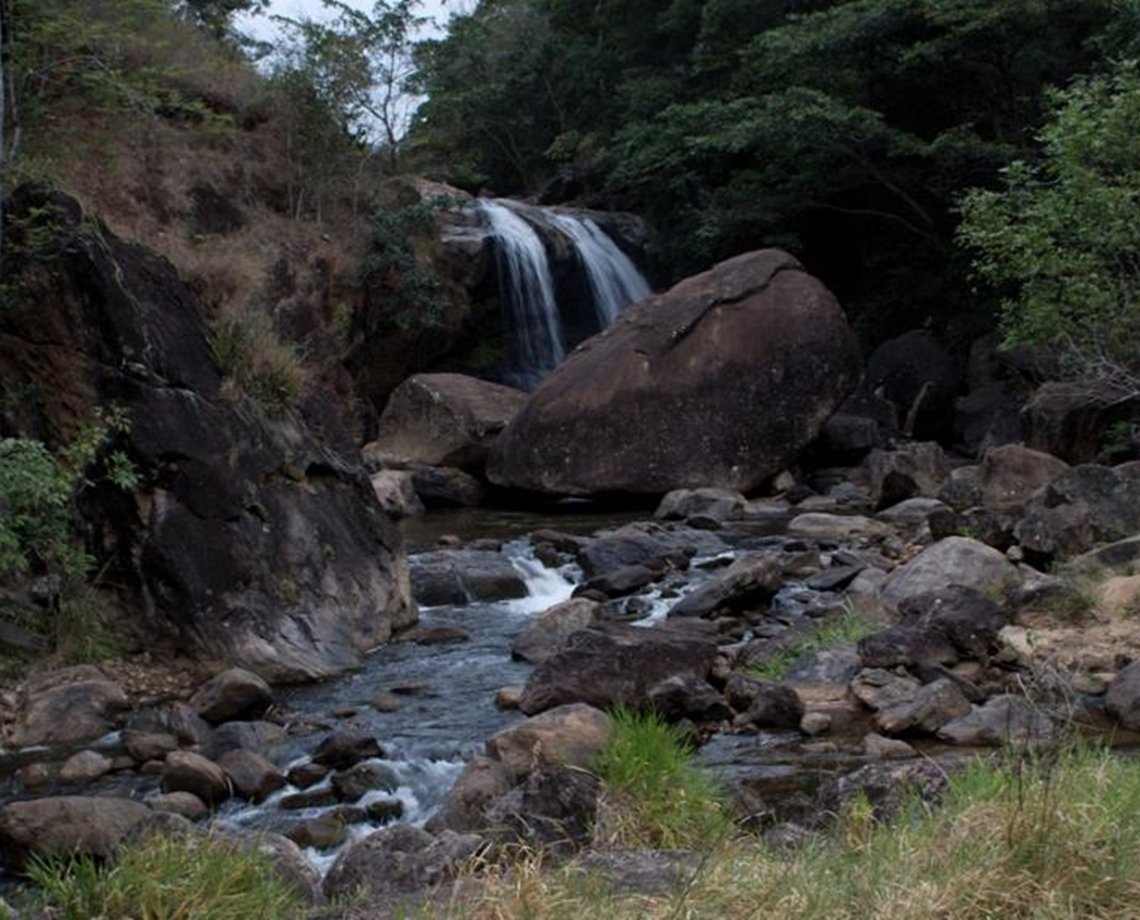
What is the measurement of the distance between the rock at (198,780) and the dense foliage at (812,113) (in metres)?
16.2

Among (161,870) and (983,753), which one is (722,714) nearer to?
(983,753)

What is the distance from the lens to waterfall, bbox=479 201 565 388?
26.2 metres

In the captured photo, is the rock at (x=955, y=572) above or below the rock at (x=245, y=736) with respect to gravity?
below

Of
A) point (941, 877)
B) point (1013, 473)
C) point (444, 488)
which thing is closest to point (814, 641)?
point (941, 877)

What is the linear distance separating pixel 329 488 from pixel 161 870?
7.78 meters

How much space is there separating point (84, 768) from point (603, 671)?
3.14m

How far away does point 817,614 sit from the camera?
12016mm

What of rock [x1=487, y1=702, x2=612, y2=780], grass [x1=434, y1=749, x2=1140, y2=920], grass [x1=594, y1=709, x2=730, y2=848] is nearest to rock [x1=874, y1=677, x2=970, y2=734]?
rock [x1=487, y1=702, x2=612, y2=780]

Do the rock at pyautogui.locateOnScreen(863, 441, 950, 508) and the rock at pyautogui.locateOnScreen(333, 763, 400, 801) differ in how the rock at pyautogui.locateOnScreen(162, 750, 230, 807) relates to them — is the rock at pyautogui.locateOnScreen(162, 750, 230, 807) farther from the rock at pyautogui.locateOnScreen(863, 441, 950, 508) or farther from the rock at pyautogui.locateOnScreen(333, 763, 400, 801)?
the rock at pyautogui.locateOnScreen(863, 441, 950, 508)

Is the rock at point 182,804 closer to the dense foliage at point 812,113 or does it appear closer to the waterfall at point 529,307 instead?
the dense foliage at point 812,113

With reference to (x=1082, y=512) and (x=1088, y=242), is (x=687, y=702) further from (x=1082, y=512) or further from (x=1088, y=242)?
(x=1088, y=242)

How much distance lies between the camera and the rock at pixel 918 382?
81.7 ft

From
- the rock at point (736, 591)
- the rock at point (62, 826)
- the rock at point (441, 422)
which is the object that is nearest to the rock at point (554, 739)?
the rock at point (62, 826)

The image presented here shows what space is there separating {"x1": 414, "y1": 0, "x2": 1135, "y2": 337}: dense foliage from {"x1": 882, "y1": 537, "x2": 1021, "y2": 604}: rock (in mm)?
10396
